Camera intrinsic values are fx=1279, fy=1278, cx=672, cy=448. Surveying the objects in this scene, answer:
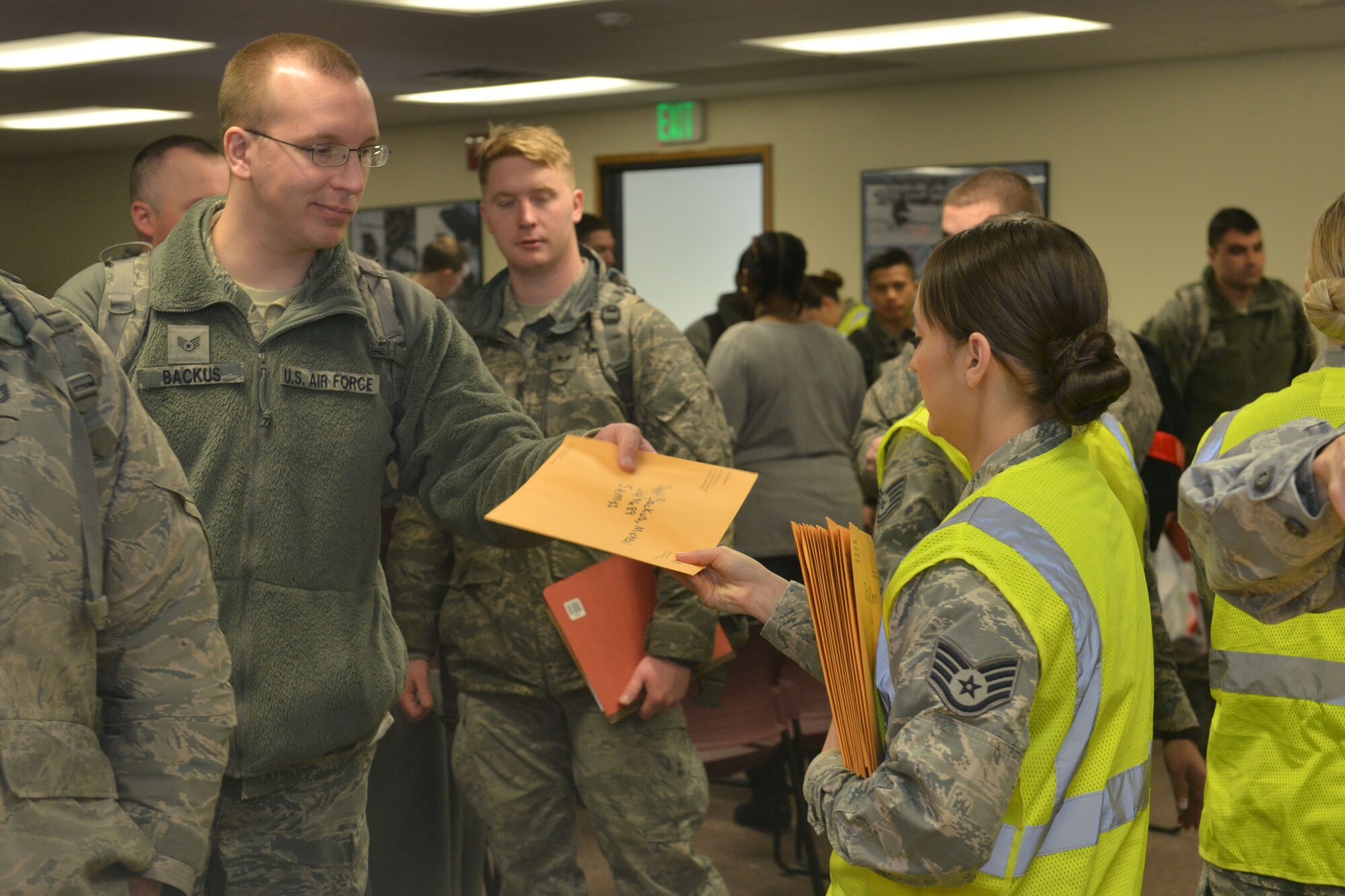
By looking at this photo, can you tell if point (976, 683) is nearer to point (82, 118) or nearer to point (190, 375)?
point (190, 375)

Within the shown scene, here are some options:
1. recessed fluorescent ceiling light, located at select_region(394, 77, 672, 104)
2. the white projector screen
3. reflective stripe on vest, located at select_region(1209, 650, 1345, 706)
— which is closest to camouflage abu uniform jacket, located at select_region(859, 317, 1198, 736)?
reflective stripe on vest, located at select_region(1209, 650, 1345, 706)

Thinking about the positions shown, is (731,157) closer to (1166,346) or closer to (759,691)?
(1166,346)

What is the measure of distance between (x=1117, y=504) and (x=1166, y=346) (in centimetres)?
431

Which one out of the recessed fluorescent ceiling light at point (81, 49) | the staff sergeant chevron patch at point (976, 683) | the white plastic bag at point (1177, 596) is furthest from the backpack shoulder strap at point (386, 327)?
the recessed fluorescent ceiling light at point (81, 49)

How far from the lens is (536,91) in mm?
8789

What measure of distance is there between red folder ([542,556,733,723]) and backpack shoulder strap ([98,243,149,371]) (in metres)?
0.80

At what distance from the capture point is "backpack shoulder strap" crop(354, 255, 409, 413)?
6.44 feet

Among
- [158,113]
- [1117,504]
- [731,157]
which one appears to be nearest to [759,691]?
[1117,504]

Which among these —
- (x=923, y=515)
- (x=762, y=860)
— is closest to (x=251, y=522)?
(x=923, y=515)

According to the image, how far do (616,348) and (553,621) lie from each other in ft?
1.85

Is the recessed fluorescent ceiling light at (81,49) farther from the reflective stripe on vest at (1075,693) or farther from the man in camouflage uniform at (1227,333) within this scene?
the reflective stripe on vest at (1075,693)

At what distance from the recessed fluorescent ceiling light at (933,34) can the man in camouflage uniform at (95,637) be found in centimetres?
597

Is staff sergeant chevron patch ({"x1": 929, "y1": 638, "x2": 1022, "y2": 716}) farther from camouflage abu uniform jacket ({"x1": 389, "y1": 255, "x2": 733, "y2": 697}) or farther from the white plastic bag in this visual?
the white plastic bag

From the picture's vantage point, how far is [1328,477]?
3.08 ft
